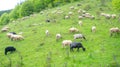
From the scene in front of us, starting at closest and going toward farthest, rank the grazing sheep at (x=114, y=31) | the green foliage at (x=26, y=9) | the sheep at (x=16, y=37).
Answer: the grazing sheep at (x=114, y=31) → the sheep at (x=16, y=37) → the green foliage at (x=26, y=9)

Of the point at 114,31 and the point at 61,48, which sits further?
the point at 114,31

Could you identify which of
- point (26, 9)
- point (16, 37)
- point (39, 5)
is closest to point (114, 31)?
point (16, 37)

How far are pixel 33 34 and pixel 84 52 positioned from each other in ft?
44.3

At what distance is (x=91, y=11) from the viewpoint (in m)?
59.8

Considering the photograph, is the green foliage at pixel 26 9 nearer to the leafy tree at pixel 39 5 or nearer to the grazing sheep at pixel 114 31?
the leafy tree at pixel 39 5

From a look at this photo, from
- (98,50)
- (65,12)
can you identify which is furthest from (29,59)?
(65,12)

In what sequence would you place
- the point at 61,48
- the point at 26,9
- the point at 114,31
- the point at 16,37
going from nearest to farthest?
the point at 61,48
the point at 114,31
the point at 16,37
the point at 26,9

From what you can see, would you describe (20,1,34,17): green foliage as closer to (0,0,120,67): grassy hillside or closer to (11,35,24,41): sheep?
(0,0,120,67): grassy hillside

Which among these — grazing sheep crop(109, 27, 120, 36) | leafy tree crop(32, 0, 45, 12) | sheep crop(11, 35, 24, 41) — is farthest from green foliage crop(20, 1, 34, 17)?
grazing sheep crop(109, 27, 120, 36)

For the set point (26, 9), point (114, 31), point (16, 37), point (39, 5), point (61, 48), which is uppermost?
point (61, 48)

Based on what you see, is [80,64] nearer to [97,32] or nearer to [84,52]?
[84,52]

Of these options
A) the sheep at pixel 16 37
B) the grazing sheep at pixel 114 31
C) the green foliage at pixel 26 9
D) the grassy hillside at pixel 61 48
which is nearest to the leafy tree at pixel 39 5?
the green foliage at pixel 26 9

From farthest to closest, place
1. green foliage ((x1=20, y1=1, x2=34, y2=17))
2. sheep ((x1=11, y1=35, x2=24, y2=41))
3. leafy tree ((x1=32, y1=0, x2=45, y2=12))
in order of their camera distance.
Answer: green foliage ((x1=20, y1=1, x2=34, y2=17)) → leafy tree ((x1=32, y1=0, x2=45, y2=12)) → sheep ((x1=11, y1=35, x2=24, y2=41))

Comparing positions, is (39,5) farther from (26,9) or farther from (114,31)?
(114,31)
